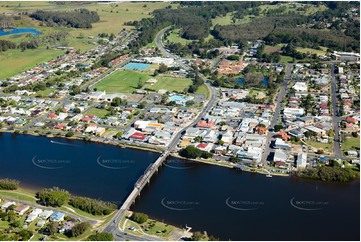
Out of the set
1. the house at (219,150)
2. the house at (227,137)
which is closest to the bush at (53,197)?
the house at (219,150)

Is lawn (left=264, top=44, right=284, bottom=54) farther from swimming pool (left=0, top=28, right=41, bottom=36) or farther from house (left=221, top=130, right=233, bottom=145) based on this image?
swimming pool (left=0, top=28, right=41, bottom=36)

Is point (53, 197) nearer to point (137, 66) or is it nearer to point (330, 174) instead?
point (330, 174)

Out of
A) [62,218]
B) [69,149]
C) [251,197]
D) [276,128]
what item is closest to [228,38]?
[276,128]

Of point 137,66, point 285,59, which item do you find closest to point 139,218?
point 137,66

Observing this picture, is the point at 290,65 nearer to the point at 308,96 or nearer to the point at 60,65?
the point at 308,96

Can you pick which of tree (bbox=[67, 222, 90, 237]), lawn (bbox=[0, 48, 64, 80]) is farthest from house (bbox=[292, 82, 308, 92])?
lawn (bbox=[0, 48, 64, 80])

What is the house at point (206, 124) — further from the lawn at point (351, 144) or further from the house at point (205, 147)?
the lawn at point (351, 144)
